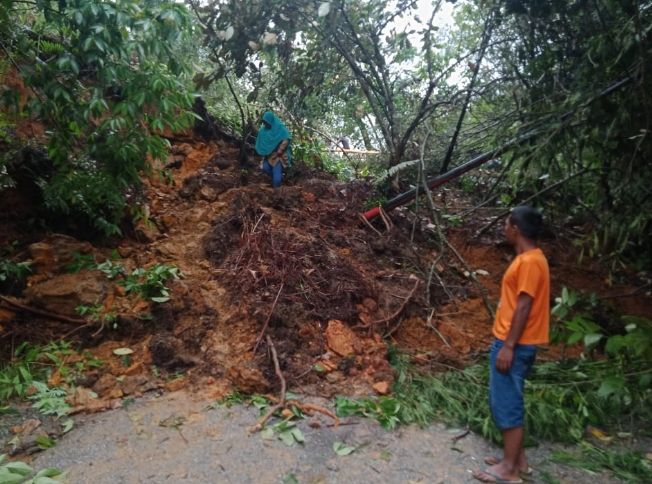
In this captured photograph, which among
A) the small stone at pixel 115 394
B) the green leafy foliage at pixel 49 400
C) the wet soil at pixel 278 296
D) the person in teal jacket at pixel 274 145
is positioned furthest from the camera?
the person in teal jacket at pixel 274 145

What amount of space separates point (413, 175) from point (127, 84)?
4.73 m

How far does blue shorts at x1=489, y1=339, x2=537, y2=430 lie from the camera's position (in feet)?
9.43

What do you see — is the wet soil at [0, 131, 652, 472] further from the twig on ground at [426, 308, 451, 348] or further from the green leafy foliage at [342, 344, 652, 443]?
the green leafy foliage at [342, 344, 652, 443]

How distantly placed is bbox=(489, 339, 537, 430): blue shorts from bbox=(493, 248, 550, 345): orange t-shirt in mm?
70

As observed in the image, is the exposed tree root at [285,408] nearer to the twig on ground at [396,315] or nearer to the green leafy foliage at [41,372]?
the twig on ground at [396,315]

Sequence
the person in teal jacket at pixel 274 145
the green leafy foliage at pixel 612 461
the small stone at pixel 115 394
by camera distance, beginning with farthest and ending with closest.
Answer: the person in teal jacket at pixel 274 145
the small stone at pixel 115 394
the green leafy foliage at pixel 612 461

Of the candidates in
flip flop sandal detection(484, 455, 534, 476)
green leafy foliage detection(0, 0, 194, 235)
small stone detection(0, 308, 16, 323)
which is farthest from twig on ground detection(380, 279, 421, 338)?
small stone detection(0, 308, 16, 323)

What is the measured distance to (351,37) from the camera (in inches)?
271

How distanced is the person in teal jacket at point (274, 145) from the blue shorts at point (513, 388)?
4.55 meters

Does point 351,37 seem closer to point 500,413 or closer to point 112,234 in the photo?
point 112,234

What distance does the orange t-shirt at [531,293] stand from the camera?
2.78m

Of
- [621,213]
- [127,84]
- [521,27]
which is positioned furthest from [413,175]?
[127,84]

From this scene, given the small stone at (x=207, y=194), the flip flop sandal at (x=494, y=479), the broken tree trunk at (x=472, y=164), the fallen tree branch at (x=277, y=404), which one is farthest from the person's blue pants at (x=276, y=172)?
the flip flop sandal at (x=494, y=479)

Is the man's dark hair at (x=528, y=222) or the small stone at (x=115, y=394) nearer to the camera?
the man's dark hair at (x=528, y=222)
